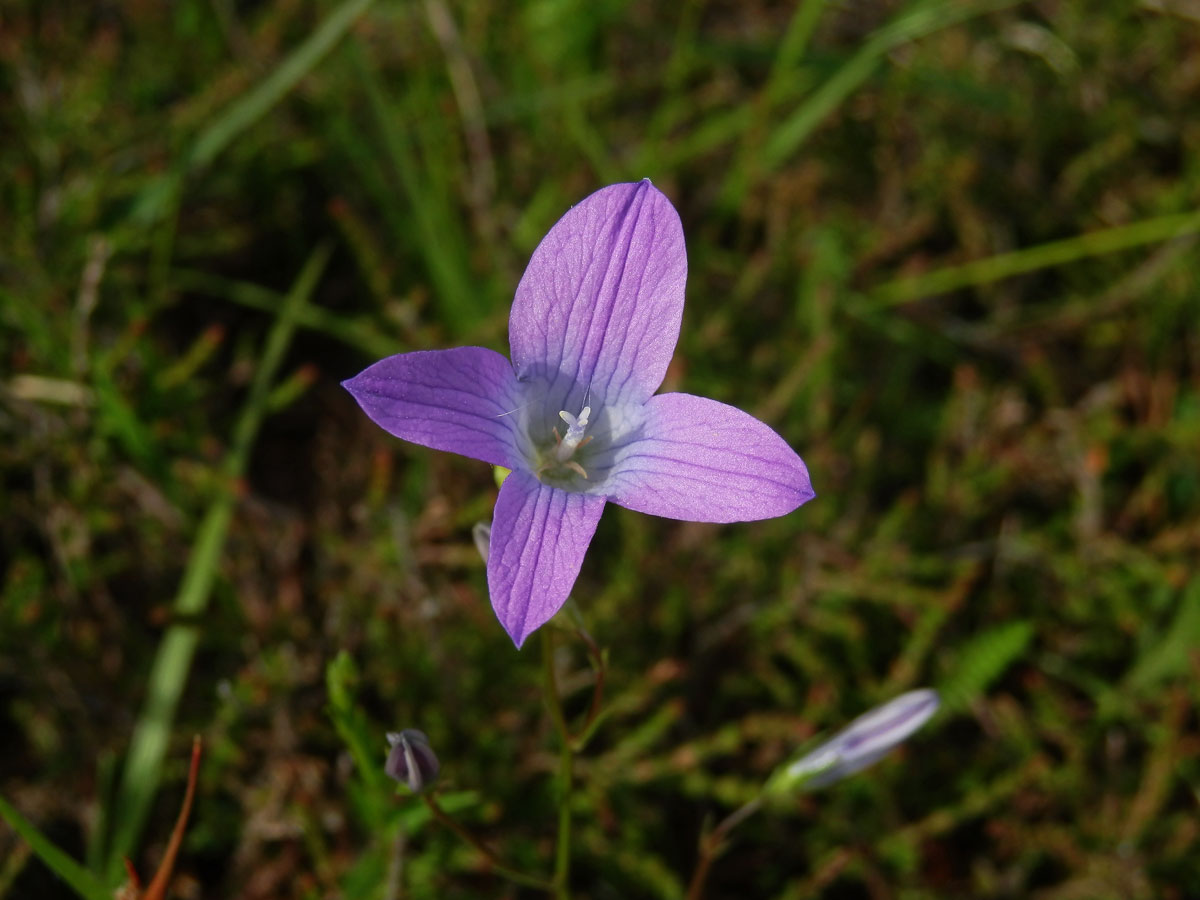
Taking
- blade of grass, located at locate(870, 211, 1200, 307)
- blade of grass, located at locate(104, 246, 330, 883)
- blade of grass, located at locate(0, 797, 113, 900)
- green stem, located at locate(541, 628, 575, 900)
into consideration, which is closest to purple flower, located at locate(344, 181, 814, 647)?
green stem, located at locate(541, 628, 575, 900)

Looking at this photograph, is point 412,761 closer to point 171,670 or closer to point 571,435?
point 571,435

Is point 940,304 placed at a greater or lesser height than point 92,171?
lesser

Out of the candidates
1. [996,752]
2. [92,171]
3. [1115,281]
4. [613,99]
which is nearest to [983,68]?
[1115,281]

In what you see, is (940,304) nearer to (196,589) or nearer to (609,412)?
(609,412)

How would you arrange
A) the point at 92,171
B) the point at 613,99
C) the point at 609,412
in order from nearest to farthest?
1. the point at 609,412
2. the point at 92,171
3. the point at 613,99

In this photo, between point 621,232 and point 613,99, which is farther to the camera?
point 613,99

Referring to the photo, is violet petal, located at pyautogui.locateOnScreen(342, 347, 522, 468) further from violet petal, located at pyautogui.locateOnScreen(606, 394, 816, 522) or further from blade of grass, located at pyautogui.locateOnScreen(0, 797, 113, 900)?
blade of grass, located at pyautogui.locateOnScreen(0, 797, 113, 900)

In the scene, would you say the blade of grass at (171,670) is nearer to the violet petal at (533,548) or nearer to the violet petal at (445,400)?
the violet petal at (445,400)
